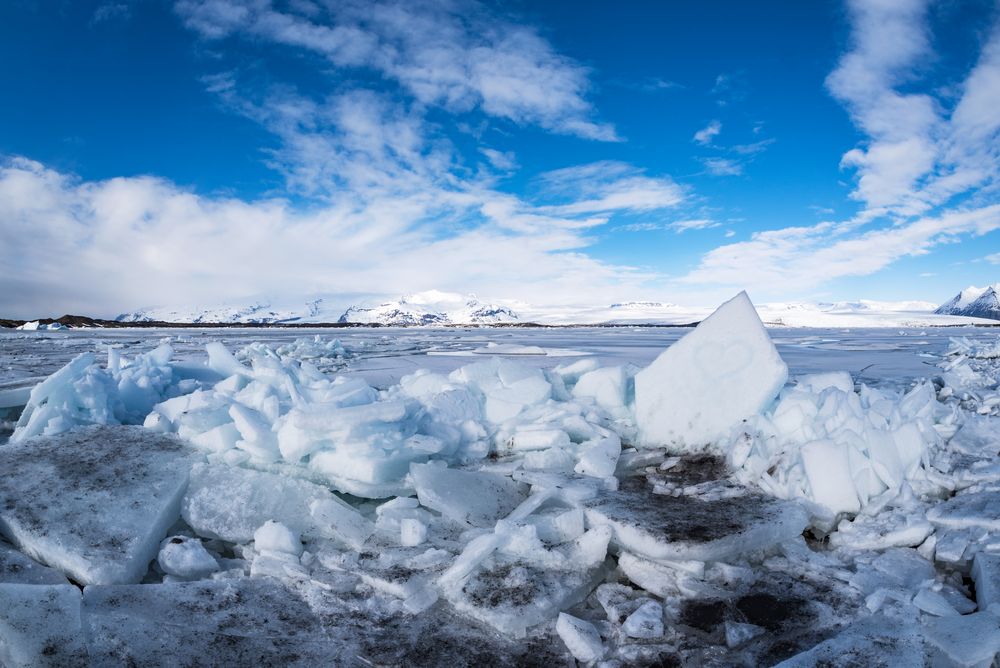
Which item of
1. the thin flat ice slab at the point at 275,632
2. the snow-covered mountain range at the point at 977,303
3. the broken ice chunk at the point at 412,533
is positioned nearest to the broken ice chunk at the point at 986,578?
the thin flat ice slab at the point at 275,632

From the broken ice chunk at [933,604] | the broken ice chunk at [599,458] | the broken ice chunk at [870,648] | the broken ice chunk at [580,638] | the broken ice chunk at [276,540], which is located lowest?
the broken ice chunk at [580,638]

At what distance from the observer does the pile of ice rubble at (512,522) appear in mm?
1586

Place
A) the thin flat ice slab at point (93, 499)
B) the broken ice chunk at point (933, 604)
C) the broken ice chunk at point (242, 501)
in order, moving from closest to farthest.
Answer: the broken ice chunk at point (933, 604)
the thin flat ice slab at point (93, 499)
the broken ice chunk at point (242, 501)

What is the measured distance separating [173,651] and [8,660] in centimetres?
35

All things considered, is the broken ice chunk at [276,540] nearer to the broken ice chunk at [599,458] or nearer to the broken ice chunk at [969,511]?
the broken ice chunk at [599,458]

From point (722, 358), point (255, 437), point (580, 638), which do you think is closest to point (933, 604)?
point (580, 638)

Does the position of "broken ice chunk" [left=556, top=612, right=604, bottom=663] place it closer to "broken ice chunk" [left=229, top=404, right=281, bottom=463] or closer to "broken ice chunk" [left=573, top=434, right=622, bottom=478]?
"broken ice chunk" [left=573, top=434, right=622, bottom=478]

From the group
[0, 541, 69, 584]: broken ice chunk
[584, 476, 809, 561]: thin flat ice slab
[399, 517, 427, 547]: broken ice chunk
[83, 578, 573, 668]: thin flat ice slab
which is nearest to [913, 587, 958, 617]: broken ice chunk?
[584, 476, 809, 561]: thin flat ice slab

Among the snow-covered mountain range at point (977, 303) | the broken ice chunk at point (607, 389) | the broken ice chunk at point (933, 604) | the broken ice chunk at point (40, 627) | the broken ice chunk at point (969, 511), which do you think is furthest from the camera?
the snow-covered mountain range at point (977, 303)

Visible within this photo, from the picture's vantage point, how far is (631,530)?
2092 mm

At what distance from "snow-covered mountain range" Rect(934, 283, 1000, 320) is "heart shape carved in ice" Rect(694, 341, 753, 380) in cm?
18196

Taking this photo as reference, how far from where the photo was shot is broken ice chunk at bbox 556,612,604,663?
156cm

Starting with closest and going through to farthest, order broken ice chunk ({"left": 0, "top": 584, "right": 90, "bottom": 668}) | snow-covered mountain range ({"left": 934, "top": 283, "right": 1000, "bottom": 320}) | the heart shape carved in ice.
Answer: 1. broken ice chunk ({"left": 0, "top": 584, "right": 90, "bottom": 668})
2. the heart shape carved in ice
3. snow-covered mountain range ({"left": 934, "top": 283, "right": 1000, "bottom": 320})

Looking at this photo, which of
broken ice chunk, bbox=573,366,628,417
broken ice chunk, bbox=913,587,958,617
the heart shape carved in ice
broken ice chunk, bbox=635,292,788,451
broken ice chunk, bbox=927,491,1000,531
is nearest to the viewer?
broken ice chunk, bbox=913,587,958,617
